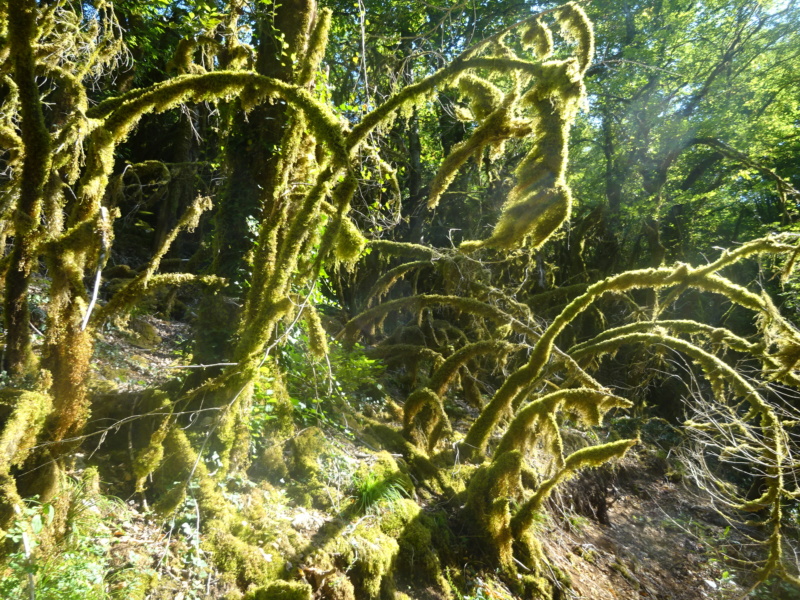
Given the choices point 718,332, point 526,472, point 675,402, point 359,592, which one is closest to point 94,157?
point 359,592

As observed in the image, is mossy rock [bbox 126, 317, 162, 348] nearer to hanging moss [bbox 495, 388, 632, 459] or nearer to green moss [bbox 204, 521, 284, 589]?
green moss [bbox 204, 521, 284, 589]

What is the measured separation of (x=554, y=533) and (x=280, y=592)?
466 centimetres

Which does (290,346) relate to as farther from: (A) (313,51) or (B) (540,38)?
(B) (540,38)

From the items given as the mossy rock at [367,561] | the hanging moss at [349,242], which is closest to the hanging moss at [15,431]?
the hanging moss at [349,242]

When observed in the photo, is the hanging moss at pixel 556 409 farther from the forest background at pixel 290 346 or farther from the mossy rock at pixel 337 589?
the mossy rock at pixel 337 589

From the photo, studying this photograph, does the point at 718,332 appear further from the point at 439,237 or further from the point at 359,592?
the point at 439,237

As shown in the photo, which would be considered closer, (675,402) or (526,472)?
(526,472)

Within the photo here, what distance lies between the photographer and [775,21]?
12641mm

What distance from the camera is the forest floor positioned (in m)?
3.38

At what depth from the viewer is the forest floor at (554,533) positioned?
338 centimetres

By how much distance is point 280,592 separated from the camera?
3299 mm

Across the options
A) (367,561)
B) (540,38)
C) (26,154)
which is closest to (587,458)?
(367,561)

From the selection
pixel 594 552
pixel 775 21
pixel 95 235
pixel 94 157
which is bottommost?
pixel 594 552

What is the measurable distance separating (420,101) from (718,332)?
412cm
